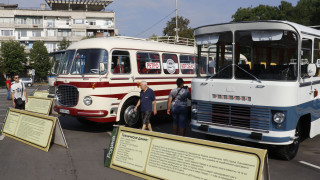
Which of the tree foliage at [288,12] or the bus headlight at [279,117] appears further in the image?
the tree foliage at [288,12]

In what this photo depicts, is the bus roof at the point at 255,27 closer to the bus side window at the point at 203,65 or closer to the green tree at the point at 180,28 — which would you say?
the bus side window at the point at 203,65

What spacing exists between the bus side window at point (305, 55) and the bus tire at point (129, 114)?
5672 millimetres

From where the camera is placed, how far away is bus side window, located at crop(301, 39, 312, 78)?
6594mm

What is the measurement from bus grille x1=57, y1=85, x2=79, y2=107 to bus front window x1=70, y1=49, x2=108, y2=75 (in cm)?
54

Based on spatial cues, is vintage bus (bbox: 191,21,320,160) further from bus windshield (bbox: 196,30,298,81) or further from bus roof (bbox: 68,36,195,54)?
bus roof (bbox: 68,36,195,54)

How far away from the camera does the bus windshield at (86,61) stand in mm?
9695

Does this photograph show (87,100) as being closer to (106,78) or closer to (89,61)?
(106,78)

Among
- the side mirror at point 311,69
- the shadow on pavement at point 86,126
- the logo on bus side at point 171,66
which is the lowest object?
the shadow on pavement at point 86,126

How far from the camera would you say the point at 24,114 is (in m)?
8.79

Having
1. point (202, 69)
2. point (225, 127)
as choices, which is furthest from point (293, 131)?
point (202, 69)

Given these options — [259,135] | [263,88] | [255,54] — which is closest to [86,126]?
[255,54]

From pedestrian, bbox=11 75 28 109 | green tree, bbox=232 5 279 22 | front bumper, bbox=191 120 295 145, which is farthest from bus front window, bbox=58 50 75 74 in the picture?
green tree, bbox=232 5 279 22

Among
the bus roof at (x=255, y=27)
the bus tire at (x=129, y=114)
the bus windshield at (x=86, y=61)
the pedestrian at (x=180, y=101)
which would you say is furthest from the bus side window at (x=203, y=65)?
the bus tire at (x=129, y=114)

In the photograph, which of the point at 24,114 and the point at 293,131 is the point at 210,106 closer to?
the point at 293,131
